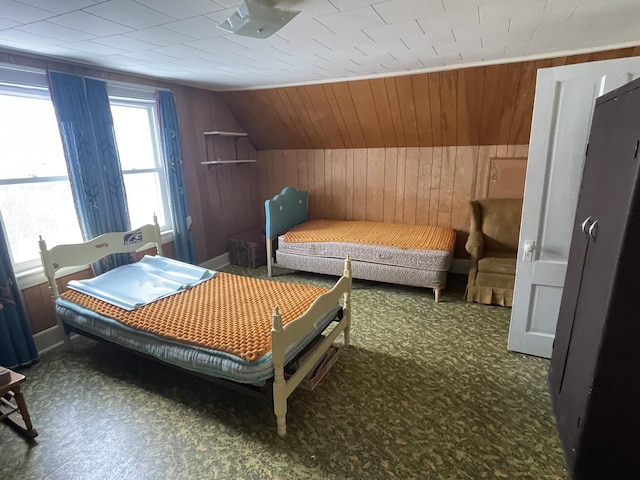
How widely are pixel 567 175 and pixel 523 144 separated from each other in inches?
64.8

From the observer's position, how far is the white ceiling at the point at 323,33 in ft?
5.23

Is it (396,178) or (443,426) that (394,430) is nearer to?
(443,426)

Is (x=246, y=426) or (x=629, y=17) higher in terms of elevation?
(x=629, y=17)

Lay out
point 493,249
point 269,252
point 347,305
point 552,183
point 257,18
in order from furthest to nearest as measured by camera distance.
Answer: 1. point 269,252
2. point 493,249
3. point 347,305
4. point 552,183
5. point 257,18

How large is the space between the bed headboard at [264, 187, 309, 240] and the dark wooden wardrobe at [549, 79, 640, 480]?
277 centimetres

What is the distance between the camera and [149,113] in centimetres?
340

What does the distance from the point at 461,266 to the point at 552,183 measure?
196cm

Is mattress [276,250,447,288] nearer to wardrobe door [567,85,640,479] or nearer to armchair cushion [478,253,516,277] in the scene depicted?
armchair cushion [478,253,516,277]

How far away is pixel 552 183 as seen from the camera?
80.8 inches

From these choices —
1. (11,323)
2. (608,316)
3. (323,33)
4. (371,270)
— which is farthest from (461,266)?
(11,323)

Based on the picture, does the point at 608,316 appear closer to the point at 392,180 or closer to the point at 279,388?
the point at 279,388

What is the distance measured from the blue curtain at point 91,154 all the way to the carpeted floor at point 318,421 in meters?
1.02

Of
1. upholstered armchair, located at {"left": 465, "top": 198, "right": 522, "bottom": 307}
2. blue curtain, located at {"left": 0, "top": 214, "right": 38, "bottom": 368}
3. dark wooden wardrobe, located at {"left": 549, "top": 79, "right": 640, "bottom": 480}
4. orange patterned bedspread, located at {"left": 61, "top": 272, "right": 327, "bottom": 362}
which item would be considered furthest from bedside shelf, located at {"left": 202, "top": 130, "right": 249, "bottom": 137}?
dark wooden wardrobe, located at {"left": 549, "top": 79, "right": 640, "bottom": 480}

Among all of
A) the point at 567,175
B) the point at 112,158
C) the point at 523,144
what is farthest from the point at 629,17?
the point at 112,158
